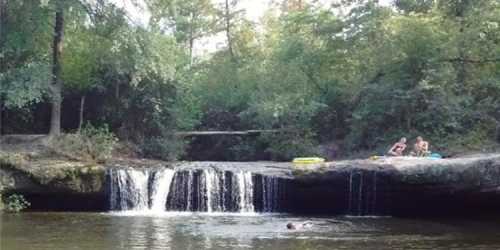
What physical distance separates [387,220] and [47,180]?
31.1ft

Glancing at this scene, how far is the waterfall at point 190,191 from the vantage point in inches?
806

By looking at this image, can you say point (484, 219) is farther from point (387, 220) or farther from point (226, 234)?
point (226, 234)

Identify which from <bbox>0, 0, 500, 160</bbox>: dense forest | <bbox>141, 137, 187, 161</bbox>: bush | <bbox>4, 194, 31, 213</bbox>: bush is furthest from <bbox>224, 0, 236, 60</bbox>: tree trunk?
<bbox>4, 194, 31, 213</bbox>: bush

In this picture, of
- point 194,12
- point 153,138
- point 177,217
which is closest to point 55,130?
point 153,138

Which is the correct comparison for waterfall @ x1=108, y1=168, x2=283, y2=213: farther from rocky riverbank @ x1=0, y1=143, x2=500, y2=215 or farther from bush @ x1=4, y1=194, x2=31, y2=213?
bush @ x1=4, y1=194, x2=31, y2=213

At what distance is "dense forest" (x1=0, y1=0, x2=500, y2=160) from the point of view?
22.9m

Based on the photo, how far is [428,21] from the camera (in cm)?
2484

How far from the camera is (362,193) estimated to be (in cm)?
1989

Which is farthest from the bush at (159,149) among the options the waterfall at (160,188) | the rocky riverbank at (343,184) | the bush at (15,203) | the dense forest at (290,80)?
the bush at (15,203)

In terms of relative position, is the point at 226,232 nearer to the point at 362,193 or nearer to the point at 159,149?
the point at 362,193

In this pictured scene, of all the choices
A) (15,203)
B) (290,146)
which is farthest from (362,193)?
(15,203)

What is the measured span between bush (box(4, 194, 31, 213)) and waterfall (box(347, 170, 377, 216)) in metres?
9.31

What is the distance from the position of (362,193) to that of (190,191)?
5.07m

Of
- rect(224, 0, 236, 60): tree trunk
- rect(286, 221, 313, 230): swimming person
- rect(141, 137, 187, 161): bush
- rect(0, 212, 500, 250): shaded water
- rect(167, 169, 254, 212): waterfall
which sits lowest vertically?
rect(0, 212, 500, 250): shaded water
